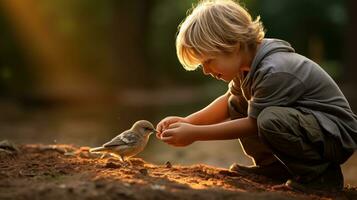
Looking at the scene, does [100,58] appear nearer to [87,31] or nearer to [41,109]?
[87,31]

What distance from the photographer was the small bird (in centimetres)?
592

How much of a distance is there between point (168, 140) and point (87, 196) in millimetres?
1569

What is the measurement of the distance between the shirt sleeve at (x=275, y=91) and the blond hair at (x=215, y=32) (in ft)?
1.43

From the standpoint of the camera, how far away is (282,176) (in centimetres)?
569

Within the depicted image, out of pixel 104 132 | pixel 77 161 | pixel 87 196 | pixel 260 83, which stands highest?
pixel 104 132

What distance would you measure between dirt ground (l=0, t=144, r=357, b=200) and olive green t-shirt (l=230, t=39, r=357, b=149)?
536 millimetres

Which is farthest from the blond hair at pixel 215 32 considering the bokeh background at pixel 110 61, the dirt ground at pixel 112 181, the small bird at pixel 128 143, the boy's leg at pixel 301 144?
the bokeh background at pixel 110 61

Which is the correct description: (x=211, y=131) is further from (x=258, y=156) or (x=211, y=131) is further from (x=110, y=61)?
(x=110, y=61)

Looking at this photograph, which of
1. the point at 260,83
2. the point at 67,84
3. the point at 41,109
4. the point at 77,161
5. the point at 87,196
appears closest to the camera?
the point at 87,196

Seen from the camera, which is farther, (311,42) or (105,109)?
(311,42)

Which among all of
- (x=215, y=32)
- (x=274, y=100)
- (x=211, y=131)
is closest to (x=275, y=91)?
(x=274, y=100)

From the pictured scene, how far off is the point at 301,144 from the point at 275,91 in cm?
44

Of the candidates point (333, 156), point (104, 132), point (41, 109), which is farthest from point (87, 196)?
point (41, 109)

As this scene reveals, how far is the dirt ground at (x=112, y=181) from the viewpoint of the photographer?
397 cm
